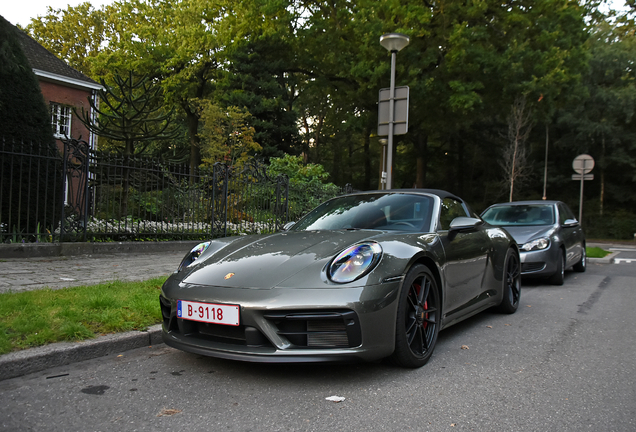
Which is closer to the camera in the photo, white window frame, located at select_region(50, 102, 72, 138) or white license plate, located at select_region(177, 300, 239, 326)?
white license plate, located at select_region(177, 300, 239, 326)

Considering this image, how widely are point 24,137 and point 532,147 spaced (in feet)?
114

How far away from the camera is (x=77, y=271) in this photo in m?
7.11

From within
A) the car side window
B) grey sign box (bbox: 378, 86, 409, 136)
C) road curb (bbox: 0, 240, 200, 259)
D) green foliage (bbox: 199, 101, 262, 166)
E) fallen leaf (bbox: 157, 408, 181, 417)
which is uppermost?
green foliage (bbox: 199, 101, 262, 166)

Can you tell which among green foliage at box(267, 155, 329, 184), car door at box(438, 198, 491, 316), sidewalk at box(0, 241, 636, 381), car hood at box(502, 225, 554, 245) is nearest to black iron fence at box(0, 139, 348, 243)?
sidewalk at box(0, 241, 636, 381)

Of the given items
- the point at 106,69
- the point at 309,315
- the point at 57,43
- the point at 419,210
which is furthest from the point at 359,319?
the point at 57,43

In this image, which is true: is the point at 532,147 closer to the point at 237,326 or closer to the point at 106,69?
the point at 106,69

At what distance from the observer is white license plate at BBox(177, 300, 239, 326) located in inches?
Answer: 121

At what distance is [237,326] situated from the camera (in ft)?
10.3

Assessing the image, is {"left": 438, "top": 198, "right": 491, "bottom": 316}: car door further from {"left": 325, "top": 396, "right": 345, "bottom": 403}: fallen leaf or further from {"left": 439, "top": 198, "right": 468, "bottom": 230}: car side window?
{"left": 325, "top": 396, "right": 345, "bottom": 403}: fallen leaf

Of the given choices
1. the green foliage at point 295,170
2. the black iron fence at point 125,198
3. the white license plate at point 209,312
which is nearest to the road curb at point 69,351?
the white license plate at point 209,312

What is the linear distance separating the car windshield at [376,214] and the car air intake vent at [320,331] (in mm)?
1347

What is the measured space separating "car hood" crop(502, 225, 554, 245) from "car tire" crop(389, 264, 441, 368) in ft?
15.3

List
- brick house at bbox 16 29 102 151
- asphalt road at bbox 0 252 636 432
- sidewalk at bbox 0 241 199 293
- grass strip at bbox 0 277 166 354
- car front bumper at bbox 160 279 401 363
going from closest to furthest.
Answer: asphalt road at bbox 0 252 636 432, car front bumper at bbox 160 279 401 363, grass strip at bbox 0 277 166 354, sidewalk at bbox 0 241 199 293, brick house at bbox 16 29 102 151

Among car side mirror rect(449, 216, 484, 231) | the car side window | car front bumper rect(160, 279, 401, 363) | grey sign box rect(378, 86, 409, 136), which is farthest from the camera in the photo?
grey sign box rect(378, 86, 409, 136)
